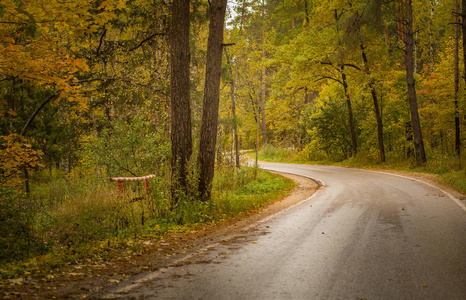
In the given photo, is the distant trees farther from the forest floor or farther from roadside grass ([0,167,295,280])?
the forest floor

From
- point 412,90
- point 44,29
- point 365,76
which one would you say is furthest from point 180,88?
point 412,90

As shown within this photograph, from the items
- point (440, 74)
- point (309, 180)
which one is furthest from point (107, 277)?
point (440, 74)

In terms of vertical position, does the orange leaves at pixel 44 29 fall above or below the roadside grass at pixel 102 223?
above

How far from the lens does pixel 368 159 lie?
922 inches

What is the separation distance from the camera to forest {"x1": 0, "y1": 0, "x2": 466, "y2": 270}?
6535 millimetres

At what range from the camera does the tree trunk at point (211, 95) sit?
9.11m

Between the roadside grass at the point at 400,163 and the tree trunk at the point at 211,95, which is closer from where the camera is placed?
the tree trunk at the point at 211,95

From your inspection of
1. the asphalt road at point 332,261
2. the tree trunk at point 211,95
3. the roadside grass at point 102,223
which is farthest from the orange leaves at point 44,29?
the asphalt road at point 332,261

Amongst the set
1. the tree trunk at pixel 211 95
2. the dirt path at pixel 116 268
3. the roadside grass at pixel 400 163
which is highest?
the tree trunk at pixel 211 95

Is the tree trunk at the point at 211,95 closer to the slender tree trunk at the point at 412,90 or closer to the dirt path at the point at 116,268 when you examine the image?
the dirt path at the point at 116,268

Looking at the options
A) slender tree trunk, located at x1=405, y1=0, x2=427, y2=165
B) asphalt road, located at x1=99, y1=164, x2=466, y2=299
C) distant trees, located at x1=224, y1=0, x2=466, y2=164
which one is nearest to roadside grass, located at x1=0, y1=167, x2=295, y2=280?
asphalt road, located at x1=99, y1=164, x2=466, y2=299

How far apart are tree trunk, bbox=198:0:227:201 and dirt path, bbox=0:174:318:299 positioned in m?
1.91

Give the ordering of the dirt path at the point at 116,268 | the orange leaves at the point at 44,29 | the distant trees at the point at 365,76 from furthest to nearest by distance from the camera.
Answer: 1. the distant trees at the point at 365,76
2. the orange leaves at the point at 44,29
3. the dirt path at the point at 116,268

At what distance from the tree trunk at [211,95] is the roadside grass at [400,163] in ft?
28.3
